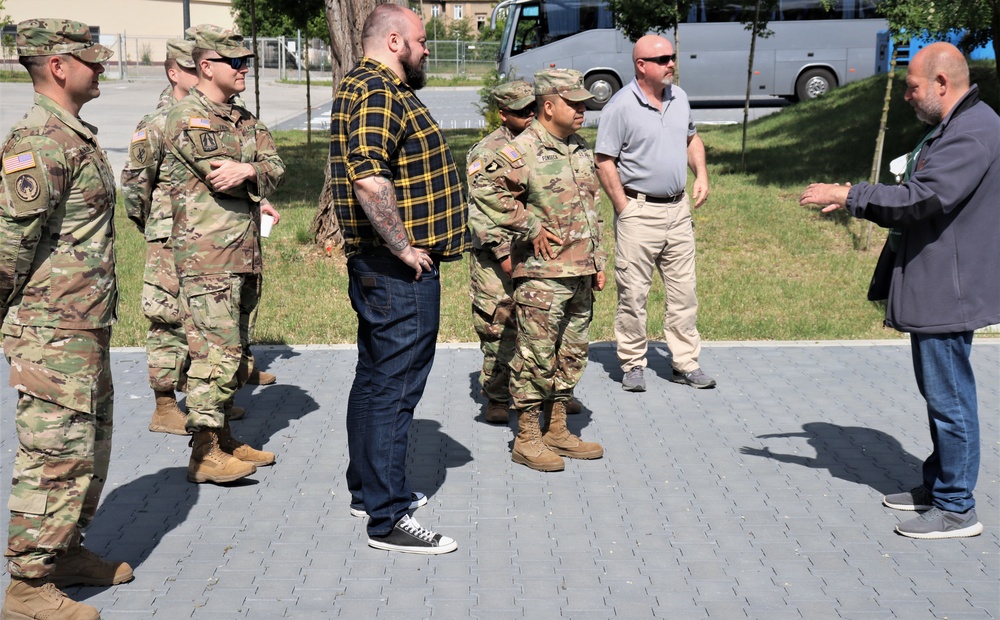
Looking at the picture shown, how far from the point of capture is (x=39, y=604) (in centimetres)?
384

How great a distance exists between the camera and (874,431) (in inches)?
240

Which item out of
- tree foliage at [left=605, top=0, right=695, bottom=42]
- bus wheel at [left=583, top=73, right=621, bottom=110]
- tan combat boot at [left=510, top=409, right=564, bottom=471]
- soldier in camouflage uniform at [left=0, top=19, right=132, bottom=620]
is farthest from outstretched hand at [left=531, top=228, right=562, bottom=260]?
bus wheel at [left=583, top=73, right=621, bottom=110]

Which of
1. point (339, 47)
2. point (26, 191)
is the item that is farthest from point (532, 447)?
point (339, 47)

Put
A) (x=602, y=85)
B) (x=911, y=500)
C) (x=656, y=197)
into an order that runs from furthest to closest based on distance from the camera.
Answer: (x=602, y=85) < (x=656, y=197) < (x=911, y=500)

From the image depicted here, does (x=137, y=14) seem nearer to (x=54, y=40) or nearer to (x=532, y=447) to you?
(x=532, y=447)

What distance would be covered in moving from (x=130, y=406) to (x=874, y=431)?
446cm

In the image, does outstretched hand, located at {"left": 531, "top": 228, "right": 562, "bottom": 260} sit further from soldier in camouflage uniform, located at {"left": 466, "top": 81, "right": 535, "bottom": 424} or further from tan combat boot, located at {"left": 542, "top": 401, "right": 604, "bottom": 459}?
tan combat boot, located at {"left": 542, "top": 401, "right": 604, "bottom": 459}

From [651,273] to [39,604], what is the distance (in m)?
4.26

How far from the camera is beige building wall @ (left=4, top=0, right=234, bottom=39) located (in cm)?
5603

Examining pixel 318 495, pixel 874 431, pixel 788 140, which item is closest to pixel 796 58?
pixel 788 140

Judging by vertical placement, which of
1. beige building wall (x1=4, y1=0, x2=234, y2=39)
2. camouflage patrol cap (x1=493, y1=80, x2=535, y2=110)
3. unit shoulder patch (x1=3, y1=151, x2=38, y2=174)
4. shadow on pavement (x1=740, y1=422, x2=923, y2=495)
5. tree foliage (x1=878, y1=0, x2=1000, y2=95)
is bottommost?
shadow on pavement (x1=740, y1=422, x2=923, y2=495)

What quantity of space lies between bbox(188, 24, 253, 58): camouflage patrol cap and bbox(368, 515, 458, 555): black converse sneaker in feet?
7.80

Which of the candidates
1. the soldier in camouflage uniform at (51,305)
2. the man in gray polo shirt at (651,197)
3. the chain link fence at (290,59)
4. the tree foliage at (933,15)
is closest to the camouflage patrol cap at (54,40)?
the soldier in camouflage uniform at (51,305)

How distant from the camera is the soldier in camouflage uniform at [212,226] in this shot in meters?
5.12
